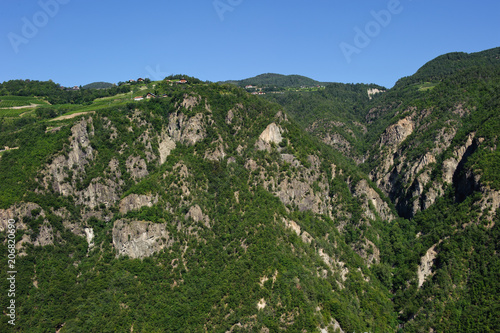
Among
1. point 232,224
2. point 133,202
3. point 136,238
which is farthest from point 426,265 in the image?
point 133,202

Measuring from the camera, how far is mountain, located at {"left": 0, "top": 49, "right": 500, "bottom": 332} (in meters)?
97.8

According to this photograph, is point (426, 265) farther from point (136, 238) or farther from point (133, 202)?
point (133, 202)

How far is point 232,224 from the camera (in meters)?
116

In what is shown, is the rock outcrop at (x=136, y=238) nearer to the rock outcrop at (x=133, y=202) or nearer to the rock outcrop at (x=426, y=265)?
the rock outcrop at (x=133, y=202)

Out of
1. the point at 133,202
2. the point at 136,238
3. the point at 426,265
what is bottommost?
the point at 426,265

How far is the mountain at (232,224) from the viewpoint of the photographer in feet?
321

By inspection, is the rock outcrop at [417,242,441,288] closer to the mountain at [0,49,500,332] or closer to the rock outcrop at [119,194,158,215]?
the mountain at [0,49,500,332]

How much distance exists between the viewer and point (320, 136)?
19425 cm

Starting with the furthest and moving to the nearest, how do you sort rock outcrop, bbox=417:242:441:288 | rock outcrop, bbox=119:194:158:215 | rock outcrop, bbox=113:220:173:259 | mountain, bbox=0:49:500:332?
rock outcrop, bbox=417:242:441:288 → rock outcrop, bbox=119:194:158:215 → rock outcrop, bbox=113:220:173:259 → mountain, bbox=0:49:500:332

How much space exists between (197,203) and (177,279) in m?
22.1

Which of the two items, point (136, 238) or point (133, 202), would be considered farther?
point (133, 202)

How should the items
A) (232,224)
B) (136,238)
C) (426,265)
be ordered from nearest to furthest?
(136,238), (232,224), (426,265)

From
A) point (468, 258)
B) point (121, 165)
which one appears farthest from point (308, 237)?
point (121, 165)

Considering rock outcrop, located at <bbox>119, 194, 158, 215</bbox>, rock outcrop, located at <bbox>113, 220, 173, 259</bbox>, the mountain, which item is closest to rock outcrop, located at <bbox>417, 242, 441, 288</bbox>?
the mountain
